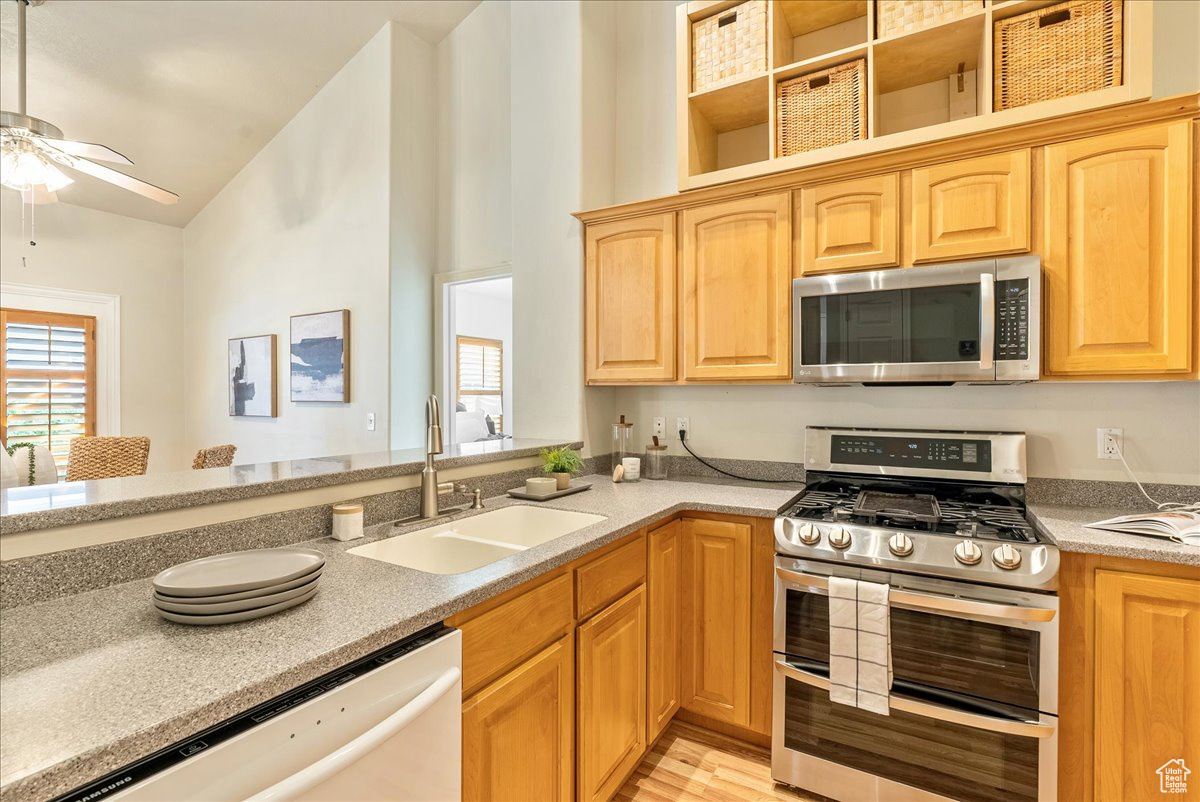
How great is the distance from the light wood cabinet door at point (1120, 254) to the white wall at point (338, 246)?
336 cm

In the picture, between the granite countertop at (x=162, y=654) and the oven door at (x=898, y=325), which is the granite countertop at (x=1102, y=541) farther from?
the oven door at (x=898, y=325)

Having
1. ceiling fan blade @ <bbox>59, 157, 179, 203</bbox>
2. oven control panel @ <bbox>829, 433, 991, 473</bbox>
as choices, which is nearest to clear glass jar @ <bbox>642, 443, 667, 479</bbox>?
oven control panel @ <bbox>829, 433, 991, 473</bbox>

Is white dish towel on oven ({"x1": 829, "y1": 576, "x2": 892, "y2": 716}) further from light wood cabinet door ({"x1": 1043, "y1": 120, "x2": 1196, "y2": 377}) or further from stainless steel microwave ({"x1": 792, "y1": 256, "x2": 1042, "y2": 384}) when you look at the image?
light wood cabinet door ({"x1": 1043, "y1": 120, "x2": 1196, "y2": 377})

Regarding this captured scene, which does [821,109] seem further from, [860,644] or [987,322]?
[860,644]

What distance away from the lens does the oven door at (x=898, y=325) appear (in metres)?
1.91

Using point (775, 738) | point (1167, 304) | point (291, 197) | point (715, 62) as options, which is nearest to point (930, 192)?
point (1167, 304)

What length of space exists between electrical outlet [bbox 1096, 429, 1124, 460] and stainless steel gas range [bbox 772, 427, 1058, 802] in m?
0.27

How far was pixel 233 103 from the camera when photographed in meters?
4.11

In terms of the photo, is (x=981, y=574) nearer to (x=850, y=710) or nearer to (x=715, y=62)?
(x=850, y=710)

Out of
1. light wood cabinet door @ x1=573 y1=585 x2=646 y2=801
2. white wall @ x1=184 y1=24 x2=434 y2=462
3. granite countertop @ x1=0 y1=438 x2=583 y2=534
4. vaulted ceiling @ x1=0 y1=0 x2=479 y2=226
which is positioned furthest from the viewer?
white wall @ x1=184 y1=24 x2=434 y2=462

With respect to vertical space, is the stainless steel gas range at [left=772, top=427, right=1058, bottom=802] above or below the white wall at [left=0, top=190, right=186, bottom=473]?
below

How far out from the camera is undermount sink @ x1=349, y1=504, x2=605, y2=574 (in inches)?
65.9

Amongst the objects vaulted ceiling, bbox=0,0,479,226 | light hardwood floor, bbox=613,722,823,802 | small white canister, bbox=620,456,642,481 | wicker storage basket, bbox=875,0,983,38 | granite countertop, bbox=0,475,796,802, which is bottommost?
light hardwood floor, bbox=613,722,823,802

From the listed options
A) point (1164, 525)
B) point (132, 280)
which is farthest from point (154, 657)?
point (132, 280)
